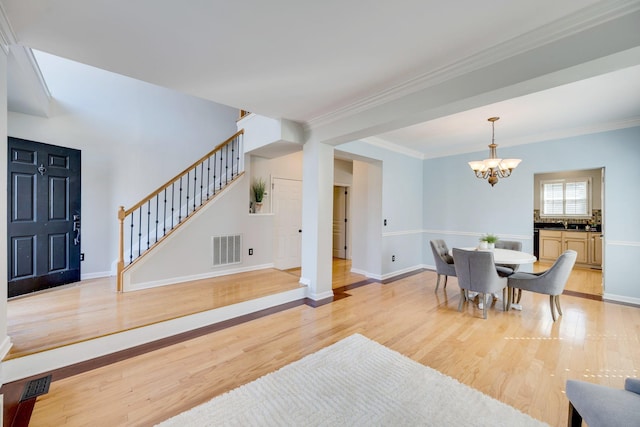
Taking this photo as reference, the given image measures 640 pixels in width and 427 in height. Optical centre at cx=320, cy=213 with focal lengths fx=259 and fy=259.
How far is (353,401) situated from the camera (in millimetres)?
1793

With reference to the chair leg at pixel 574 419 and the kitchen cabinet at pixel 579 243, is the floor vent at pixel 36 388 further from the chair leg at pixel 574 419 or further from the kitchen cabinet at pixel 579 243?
the kitchen cabinet at pixel 579 243

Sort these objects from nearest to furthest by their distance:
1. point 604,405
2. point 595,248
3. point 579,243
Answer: point 604,405 < point 595,248 < point 579,243

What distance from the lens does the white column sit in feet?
12.6

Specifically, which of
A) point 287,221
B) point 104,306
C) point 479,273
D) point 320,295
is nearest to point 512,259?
point 479,273

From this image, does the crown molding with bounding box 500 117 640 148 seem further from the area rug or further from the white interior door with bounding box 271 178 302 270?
the area rug

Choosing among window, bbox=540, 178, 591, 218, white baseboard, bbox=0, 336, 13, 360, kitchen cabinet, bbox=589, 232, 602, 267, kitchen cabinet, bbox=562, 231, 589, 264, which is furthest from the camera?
window, bbox=540, 178, 591, 218

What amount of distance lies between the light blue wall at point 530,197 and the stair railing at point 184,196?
4.38 metres

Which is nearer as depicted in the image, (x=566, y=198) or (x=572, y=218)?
(x=572, y=218)

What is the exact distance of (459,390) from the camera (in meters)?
1.90

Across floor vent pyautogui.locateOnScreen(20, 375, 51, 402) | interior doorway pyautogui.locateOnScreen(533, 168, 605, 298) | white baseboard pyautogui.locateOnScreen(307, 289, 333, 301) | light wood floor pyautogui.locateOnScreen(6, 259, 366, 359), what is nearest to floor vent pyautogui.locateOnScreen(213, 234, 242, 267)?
light wood floor pyautogui.locateOnScreen(6, 259, 366, 359)

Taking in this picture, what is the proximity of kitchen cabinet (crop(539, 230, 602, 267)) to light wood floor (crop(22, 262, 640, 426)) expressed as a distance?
3.22 meters

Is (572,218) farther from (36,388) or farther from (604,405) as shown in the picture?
(36,388)

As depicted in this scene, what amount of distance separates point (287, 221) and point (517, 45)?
453 cm

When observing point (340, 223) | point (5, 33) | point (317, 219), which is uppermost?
point (5, 33)
